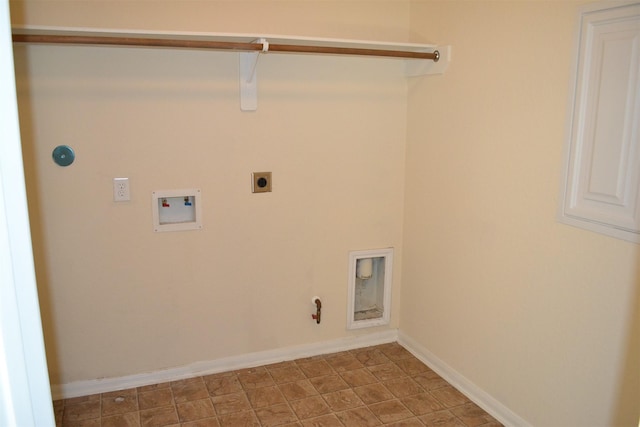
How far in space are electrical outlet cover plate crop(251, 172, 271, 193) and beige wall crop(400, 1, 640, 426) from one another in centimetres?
81

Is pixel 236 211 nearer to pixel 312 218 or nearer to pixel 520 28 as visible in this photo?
pixel 312 218

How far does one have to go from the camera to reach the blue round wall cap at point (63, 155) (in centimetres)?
234

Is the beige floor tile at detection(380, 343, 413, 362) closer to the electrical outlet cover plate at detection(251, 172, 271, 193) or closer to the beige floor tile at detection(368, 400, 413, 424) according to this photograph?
the beige floor tile at detection(368, 400, 413, 424)

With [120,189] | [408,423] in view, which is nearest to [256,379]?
[408,423]

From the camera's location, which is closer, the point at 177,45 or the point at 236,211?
the point at 177,45

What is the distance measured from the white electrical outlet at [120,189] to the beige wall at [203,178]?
29 millimetres

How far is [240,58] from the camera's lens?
100 inches

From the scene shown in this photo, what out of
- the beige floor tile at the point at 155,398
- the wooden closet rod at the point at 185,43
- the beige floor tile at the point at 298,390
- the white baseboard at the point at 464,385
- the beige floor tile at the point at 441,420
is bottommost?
the beige floor tile at the point at 441,420

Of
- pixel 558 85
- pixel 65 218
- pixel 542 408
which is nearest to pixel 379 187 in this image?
pixel 558 85

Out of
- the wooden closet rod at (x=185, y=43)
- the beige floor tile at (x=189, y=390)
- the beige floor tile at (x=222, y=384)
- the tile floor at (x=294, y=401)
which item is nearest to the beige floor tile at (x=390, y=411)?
the tile floor at (x=294, y=401)

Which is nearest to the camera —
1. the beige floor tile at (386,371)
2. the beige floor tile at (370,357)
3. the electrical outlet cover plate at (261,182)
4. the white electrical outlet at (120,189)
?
the white electrical outlet at (120,189)

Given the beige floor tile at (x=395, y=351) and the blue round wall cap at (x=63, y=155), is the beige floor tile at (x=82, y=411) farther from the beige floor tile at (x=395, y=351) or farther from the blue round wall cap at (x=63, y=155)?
the beige floor tile at (x=395, y=351)

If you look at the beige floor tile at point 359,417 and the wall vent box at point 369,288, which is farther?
the wall vent box at point 369,288

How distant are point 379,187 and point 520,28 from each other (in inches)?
44.7
